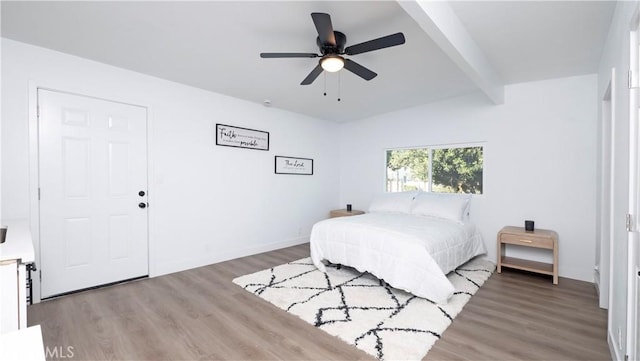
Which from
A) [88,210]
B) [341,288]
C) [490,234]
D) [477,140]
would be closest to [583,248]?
[490,234]

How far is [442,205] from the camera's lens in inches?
163

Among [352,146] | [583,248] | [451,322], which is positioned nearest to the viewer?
[451,322]

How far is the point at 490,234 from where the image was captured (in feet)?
13.5

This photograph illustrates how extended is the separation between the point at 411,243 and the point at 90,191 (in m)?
3.46

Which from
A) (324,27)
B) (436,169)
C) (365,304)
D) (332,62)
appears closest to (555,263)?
(436,169)

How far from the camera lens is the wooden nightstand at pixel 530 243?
328cm

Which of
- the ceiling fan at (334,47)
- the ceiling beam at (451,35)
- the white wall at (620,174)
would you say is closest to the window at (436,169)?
the ceiling beam at (451,35)

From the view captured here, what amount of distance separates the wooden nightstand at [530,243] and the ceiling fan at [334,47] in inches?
104

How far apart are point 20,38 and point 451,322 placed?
15.0 feet

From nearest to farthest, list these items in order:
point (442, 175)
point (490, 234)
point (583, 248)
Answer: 1. point (583, 248)
2. point (490, 234)
3. point (442, 175)

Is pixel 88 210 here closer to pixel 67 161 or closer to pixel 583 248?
pixel 67 161

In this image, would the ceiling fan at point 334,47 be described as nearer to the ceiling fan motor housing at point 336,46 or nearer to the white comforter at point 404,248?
the ceiling fan motor housing at point 336,46

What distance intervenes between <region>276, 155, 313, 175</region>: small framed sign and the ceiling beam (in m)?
3.15

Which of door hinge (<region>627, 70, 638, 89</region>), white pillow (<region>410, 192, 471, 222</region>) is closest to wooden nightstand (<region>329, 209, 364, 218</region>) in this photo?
white pillow (<region>410, 192, 471, 222</region>)
